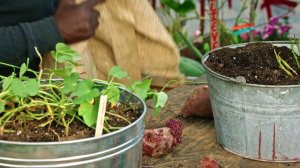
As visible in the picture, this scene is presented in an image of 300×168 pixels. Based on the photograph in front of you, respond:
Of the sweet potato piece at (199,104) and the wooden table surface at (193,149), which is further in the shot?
the sweet potato piece at (199,104)

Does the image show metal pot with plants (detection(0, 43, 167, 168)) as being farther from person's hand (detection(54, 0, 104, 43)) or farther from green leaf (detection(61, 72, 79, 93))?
→ person's hand (detection(54, 0, 104, 43))

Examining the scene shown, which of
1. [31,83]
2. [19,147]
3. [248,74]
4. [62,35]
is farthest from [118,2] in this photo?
[19,147]

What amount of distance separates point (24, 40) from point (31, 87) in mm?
621

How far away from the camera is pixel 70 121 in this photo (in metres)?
1.07

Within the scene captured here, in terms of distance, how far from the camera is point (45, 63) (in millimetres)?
1762

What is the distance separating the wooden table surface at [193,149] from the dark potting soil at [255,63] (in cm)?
21

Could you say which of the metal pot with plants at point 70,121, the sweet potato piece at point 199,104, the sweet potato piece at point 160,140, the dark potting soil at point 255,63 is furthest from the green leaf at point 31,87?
the sweet potato piece at point 199,104

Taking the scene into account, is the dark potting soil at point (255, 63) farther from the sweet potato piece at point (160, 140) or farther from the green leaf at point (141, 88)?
the green leaf at point (141, 88)

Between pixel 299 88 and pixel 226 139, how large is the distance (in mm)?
252

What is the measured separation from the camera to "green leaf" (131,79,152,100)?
45.9 inches

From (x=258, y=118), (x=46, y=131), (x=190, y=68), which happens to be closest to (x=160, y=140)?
(x=258, y=118)

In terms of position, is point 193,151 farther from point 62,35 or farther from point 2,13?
point 2,13

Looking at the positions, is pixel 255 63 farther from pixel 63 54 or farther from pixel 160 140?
pixel 63 54

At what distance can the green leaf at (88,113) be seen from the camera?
3.44 ft
